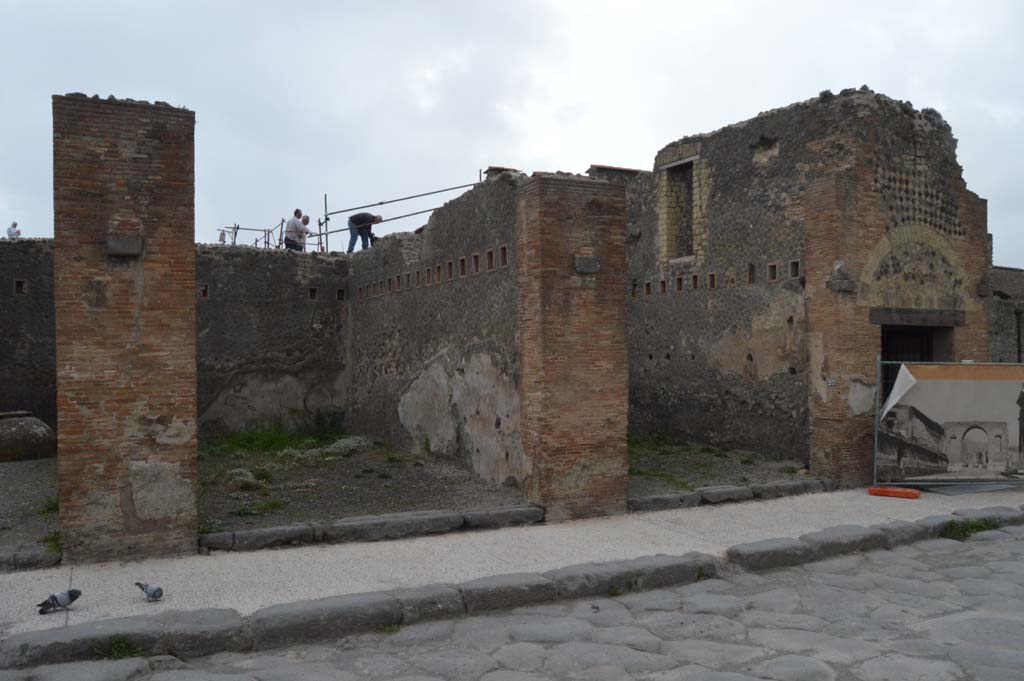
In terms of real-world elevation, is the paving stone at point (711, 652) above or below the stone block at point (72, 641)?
below

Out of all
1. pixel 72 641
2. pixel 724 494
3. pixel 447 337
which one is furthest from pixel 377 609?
pixel 447 337

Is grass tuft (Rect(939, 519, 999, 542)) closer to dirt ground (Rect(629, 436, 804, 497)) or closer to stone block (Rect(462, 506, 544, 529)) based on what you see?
dirt ground (Rect(629, 436, 804, 497))

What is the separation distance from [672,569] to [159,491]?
3611 millimetres

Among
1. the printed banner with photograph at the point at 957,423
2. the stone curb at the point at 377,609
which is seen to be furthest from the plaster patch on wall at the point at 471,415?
the printed banner with photograph at the point at 957,423

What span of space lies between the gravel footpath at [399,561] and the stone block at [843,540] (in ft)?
1.05

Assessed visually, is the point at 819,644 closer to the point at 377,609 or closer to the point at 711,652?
the point at 711,652

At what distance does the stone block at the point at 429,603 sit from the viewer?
4852 mm

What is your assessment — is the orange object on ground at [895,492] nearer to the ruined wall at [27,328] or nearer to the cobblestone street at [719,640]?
the cobblestone street at [719,640]

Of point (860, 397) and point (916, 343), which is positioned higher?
point (916, 343)

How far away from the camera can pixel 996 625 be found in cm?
472

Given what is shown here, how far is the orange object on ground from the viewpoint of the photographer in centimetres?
844

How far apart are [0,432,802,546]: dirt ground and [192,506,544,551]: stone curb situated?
1.04ft

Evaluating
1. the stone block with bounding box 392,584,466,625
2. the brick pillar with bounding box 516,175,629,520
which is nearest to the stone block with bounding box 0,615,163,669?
the stone block with bounding box 392,584,466,625

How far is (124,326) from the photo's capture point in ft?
19.7
